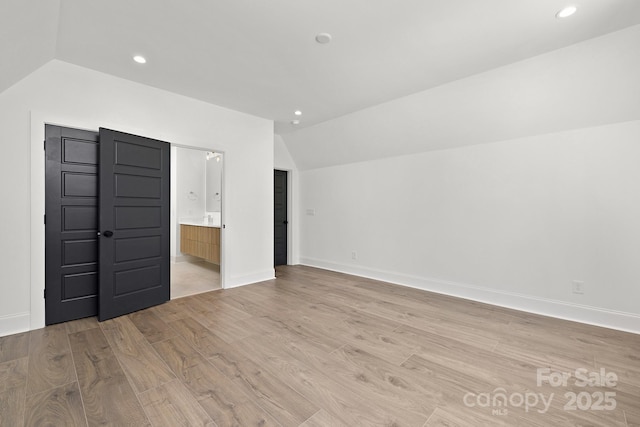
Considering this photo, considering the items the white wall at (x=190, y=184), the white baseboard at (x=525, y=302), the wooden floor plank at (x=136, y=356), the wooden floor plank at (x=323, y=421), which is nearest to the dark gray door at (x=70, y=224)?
the wooden floor plank at (x=136, y=356)

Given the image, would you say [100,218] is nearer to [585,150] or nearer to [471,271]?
[471,271]

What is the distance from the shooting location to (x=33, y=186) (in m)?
2.65

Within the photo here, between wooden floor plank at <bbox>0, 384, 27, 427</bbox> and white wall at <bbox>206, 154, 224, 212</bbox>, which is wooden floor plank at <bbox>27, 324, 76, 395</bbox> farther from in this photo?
white wall at <bbox>206, 154, 224, 212</bbox>

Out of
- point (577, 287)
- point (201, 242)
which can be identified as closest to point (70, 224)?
point (201, 242)

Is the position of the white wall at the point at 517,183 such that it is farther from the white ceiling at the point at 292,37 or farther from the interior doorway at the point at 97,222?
the interior doorway at the point at 97,222

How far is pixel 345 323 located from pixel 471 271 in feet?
6.87

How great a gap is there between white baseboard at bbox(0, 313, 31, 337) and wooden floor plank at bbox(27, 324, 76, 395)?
0.41 feet

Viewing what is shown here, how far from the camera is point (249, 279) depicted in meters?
4.34

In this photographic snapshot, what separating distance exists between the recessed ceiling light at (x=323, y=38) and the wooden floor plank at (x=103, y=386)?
3075 mm

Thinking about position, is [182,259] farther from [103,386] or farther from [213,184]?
[103,386]

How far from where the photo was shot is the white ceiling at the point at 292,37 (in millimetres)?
2025

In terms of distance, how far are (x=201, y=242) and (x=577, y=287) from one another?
5.88 m

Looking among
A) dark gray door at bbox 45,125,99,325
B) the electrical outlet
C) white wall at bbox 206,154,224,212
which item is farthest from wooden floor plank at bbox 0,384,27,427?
white wall at bbox 206,154,224,212

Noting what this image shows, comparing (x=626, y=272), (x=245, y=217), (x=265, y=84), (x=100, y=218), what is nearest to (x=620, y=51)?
(x=626, y=272)
